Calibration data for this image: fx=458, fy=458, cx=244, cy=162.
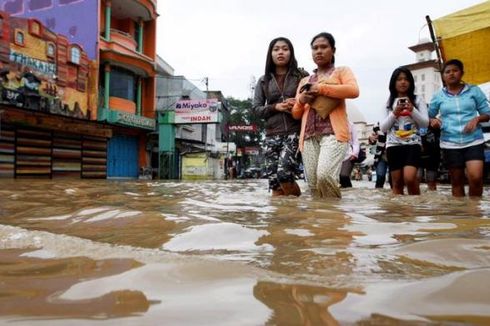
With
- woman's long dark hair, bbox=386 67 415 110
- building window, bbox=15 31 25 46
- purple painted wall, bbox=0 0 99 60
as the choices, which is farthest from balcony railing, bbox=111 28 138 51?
woman's long dark hair, bbox=386 67 415 110

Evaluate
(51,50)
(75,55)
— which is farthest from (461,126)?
(75,55)

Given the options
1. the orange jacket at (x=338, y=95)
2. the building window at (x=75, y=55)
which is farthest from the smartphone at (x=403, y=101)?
the building window at (x=75, y=55)

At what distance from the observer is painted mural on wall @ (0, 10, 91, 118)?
1273 centimetres

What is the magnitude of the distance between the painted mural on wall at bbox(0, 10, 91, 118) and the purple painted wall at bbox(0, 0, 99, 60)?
1.54 metres

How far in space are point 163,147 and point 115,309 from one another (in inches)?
796

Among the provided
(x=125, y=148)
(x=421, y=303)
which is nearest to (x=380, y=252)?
(x=421, y=303)

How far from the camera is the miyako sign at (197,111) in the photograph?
20.7 m

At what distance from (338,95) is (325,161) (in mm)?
553

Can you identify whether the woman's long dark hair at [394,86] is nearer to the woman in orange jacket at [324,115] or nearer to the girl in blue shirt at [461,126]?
the girl in blue shirt at [461,126]

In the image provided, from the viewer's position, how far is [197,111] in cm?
2112

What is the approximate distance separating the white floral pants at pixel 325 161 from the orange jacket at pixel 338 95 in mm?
74

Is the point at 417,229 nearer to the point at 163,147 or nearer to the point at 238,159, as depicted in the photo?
the point at 163,147

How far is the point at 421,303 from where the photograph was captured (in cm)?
94

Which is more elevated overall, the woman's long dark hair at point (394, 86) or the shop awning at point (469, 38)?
the shop awning at point (469, 38)
